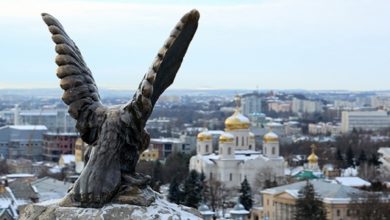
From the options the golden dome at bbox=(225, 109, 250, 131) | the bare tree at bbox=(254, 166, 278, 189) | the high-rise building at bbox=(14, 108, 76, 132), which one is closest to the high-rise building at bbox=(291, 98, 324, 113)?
the high-rise building at bbox=(14, 108, 76, 132)

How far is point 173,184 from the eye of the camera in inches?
1359

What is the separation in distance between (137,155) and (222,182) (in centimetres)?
3857

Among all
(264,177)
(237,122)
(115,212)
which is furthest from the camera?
(237,122)

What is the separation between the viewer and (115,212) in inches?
195

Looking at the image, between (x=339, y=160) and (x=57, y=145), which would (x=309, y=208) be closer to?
(x=339, y=160)

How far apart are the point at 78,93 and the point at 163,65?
0.48 m

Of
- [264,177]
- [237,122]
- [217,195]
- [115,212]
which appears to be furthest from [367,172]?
[115,212]

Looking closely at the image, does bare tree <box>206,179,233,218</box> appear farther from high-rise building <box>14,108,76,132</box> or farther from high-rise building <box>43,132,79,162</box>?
high-rise building <box>14,108,76,132</box>

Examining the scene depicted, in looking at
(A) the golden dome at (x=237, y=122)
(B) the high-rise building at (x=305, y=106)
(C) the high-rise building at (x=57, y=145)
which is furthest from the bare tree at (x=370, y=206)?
(B) the high-rise building at (x=305, y=106)

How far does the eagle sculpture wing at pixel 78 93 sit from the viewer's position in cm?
520

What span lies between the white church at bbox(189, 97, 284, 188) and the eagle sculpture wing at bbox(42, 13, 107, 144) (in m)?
38.4

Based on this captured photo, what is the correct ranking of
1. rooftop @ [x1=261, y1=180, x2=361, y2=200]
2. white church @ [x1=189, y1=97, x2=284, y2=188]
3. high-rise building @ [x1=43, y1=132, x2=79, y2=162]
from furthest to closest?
high-rise building @ [x1=43, y1=132, x2=79, y2=162] → white church @ [x1=189, y1=97, x2=284, y2=188] → rooftop @ [x1=261, y1=180, x2=361, y2=200]

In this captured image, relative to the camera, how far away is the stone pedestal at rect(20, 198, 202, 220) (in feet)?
16.1

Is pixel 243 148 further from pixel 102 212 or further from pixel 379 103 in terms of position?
pixel 379 103
